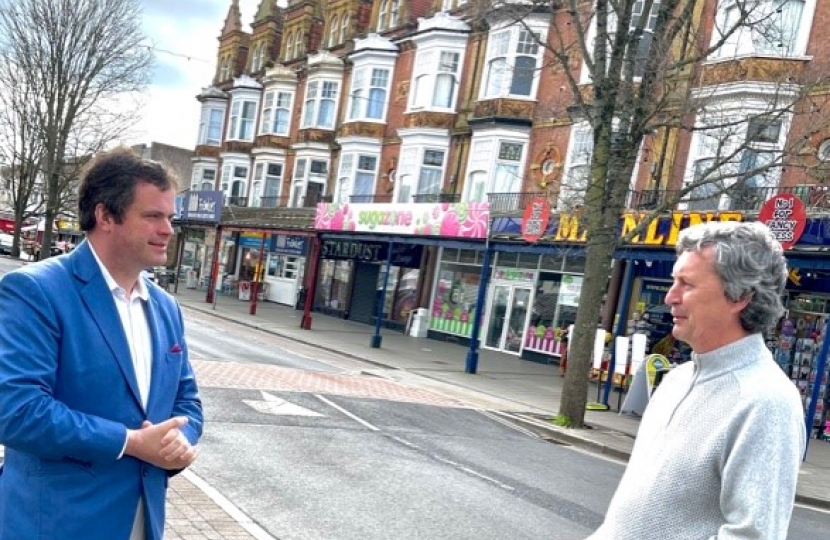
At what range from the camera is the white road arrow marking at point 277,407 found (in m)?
9.41

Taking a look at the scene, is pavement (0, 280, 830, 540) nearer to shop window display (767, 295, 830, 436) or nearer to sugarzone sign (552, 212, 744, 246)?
shop window display (767, 295, 830, 436)

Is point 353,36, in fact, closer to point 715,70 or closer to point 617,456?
point 715,70

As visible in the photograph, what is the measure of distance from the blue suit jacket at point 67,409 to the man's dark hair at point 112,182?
6.7 inches

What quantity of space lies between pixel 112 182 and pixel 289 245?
31559mm

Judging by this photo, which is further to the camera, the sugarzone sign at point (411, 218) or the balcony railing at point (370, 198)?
the balcony railing at point (370, 198)

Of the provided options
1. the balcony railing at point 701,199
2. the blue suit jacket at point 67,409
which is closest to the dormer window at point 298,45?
the balcony railing at point 701,199

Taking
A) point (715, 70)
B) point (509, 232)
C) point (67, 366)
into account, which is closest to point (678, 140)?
point (715, 70)

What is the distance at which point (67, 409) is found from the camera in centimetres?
216

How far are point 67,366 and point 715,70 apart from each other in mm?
17487

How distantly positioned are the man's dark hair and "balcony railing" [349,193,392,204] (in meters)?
24.3

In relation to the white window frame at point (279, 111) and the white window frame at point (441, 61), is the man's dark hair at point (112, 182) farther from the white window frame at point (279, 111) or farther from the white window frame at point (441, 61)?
the white window frame at point (279, 111)

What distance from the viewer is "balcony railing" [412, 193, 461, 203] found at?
24547 mm

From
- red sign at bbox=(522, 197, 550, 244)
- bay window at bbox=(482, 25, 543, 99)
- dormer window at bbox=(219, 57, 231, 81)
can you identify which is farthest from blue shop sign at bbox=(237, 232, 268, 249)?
red sign at bbox=(522, 197, 550, 244)

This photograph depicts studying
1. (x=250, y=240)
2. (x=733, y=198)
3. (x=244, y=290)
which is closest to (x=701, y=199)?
(x=733, y=198)
